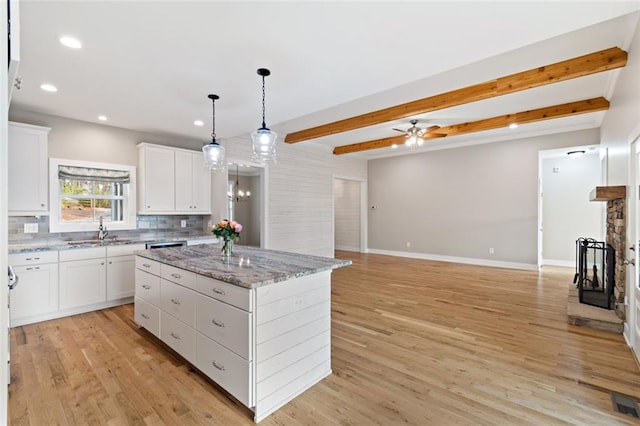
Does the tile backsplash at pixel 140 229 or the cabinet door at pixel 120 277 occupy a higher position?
the tile backsplash at pixel 140 229

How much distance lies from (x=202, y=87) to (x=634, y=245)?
4.64m

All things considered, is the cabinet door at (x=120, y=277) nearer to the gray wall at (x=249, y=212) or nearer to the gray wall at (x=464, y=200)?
the gray wall at (x=249, y=212)

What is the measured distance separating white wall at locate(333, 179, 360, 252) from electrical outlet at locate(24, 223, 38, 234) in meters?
6.99

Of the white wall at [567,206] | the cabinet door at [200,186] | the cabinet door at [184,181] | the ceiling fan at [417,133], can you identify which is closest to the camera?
the cabinet door at [184,181]

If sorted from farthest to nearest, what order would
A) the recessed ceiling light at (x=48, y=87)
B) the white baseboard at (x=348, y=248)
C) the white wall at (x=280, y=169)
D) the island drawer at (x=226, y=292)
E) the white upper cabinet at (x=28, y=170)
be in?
the white baseboard at (x=348, y=248)
the white wall at (x=280, y=169)
the white upper cabinet at (x=28, y=170)
the recessed ceiling light at (x=48, y=87)
the island drawer at (x=226, y=292)

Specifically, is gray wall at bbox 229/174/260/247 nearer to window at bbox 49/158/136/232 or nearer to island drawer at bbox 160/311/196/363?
window at bbox 49/158/136/232

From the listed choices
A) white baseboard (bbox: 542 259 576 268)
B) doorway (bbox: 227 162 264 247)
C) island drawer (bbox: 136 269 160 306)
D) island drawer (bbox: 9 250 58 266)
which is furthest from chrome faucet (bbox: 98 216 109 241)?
white baseboard (bbox: 542 259 576 268)

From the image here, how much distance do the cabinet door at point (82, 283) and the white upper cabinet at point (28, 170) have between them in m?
0.86

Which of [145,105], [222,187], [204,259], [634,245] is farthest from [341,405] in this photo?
[222,187]

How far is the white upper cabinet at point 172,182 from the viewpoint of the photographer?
4844 mm

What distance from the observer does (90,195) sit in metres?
4.57

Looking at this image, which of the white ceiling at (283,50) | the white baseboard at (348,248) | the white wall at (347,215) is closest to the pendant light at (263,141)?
the white ceiling at (283,50)

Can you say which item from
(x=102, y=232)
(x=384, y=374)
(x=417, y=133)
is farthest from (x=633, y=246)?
(x=102, y=232)

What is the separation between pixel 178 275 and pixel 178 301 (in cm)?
23
